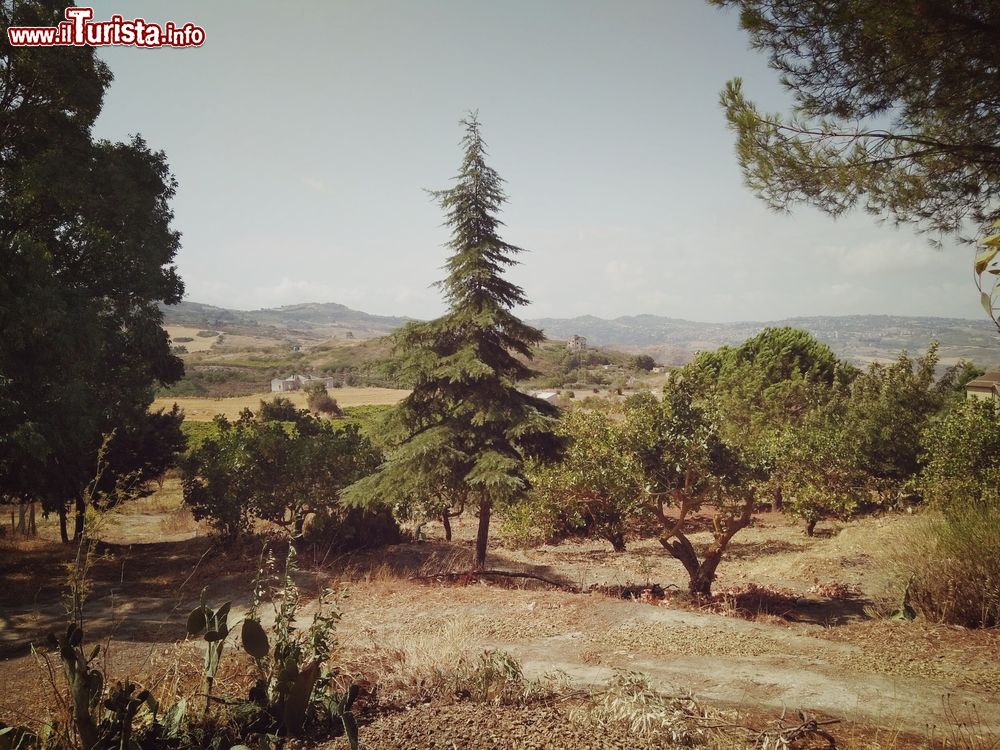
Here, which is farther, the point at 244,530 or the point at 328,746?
the point at 244,530

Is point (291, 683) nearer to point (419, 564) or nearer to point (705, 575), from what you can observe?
point (705, 575)

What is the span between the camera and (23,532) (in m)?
19.7

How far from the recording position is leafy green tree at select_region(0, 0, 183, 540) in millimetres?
10273

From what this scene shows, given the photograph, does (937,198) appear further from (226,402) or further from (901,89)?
(226,402)

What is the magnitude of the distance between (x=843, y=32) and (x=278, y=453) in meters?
16.0

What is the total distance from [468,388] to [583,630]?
6.51 metres

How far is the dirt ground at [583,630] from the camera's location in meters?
5.22

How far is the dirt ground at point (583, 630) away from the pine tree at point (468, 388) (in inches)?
104

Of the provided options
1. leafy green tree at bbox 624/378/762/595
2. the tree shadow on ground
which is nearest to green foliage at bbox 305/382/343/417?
the tree shadow on ground

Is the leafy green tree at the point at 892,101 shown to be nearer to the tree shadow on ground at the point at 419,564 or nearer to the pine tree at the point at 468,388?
the pine tree at the point at 468,388

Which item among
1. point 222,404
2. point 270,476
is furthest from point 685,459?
point 222,404

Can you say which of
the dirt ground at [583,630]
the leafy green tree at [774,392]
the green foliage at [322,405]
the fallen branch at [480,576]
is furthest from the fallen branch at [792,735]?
the green foliage at [322,405]

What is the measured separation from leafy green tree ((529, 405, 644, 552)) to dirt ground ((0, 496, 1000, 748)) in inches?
63.5

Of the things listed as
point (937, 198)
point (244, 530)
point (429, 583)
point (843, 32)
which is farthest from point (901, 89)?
point (244, 530)
